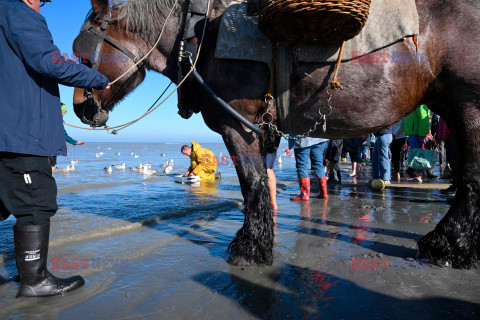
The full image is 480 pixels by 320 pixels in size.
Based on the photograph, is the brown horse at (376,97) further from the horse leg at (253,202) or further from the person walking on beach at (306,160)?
the person walking on beach at (306,160)

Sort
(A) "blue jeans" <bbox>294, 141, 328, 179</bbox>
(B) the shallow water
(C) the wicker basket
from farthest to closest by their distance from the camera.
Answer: (A) "blue jeans" <bbox>294, 141, 328, 179</bbox>
(B) the shallow water
(C) the wicker basket

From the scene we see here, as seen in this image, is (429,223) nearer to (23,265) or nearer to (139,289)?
(139,289)

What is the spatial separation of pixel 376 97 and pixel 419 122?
5904 millimetres

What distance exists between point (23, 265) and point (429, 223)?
448 cm

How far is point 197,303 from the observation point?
80.5 inches

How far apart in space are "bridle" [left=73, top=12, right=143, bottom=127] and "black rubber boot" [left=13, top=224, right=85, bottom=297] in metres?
1.21

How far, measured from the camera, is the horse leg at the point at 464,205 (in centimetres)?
233

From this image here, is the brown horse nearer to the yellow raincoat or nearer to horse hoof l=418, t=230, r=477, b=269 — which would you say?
horse hoof l=418, t=230, r=477, b=269

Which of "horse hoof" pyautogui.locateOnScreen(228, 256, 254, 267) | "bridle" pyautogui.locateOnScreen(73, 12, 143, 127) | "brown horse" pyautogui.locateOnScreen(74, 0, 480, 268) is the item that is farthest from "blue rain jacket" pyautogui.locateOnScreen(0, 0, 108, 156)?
"horse hoof" pyautogui.locateOnScreen(228, 256, 254, 267)

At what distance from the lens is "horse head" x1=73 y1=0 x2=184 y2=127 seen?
281 cm

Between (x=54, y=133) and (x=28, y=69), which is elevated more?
(x=28, y=69)

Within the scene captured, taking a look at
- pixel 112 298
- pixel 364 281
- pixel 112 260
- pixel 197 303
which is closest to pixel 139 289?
pixel 112 298

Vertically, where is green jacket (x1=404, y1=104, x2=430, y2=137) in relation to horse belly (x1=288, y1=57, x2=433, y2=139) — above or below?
above

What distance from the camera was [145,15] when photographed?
2879mm
